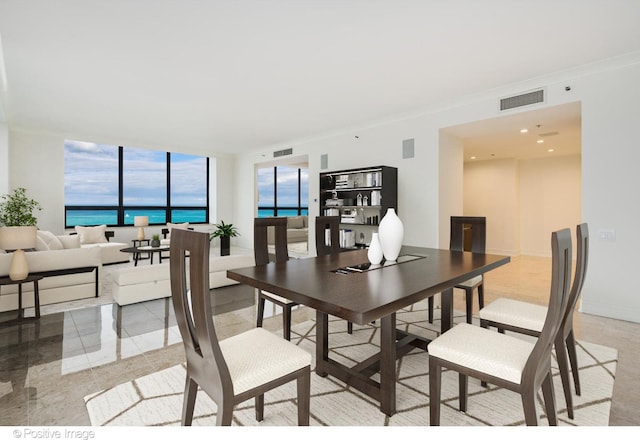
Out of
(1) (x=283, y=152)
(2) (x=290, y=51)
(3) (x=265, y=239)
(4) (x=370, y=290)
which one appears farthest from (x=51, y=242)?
(4) (x=370, y=290)

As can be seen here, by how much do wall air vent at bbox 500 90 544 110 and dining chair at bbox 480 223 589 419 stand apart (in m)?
2.85

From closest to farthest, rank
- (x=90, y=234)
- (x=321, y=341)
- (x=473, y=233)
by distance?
(x=321, y=341) < (x=473, y=233) < (x=90, y=234)

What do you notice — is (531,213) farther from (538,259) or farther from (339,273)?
(339,273)

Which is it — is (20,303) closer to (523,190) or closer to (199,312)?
(199,312)

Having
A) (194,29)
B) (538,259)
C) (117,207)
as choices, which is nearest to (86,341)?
(194,29)

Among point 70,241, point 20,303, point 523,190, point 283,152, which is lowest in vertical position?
point 20,303

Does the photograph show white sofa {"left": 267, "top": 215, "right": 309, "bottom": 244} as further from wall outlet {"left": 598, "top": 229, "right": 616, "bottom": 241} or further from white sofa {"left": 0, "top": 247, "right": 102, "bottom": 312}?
wall outlet {"left": 598, "top": 229, "right": 616, "bottom": 241}

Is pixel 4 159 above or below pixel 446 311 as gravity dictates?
above

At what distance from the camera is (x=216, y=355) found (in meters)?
1.23

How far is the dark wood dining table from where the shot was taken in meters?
1.45

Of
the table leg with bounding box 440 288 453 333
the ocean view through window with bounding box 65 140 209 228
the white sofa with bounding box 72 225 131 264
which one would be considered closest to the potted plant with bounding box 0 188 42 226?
the white sofa with bounding box 72 225 131 264

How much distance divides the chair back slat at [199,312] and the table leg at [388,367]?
2.89 feet

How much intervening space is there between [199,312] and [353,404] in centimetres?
116

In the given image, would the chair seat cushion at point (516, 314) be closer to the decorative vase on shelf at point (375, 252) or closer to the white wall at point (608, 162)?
the decorative vase on shelf at point (375, 252)
